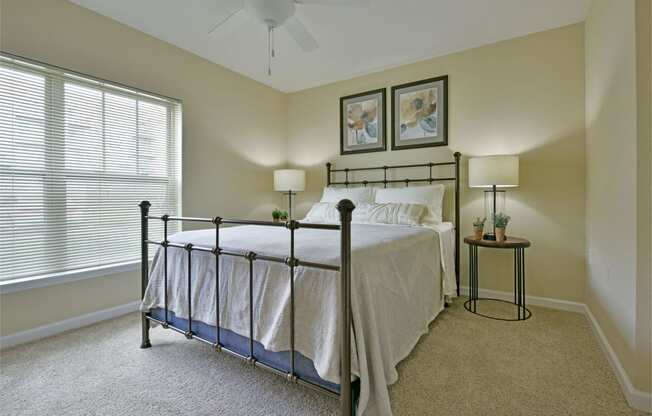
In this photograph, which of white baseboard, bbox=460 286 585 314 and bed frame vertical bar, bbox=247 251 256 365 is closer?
bed frame vertical bar, bbox=247 251 256 365

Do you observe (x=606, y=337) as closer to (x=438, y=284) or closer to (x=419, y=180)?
(x=438, y=284)

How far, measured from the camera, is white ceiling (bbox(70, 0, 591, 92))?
2463 mm

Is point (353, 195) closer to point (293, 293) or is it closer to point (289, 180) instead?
point (289, 180)

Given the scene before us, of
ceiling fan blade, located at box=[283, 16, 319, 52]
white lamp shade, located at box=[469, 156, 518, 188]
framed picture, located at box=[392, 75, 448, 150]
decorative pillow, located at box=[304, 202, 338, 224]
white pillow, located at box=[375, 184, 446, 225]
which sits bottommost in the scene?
decorative pillow, located at box=[304, 202, 338, 224]

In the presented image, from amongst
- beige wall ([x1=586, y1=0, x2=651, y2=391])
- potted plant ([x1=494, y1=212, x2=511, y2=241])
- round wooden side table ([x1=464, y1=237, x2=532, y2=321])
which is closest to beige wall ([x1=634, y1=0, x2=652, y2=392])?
beige wall ([x1=586, y1=0, x2=651, y2=391])

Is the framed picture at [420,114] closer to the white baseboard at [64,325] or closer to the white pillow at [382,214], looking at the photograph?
the white pillow at [382,214]

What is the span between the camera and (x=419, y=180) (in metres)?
3.45

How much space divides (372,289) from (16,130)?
106 inches

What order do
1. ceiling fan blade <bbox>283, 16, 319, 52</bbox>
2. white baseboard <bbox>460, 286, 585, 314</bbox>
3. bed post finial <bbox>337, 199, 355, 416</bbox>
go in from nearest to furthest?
bed post finial <bbox>337, 199, 355, 416</bbox> < ceiling fan blade <bbox>283, 16, 319, 52</bbox> < white baseboard <bbox>460, 286, 585, 314</bbox>

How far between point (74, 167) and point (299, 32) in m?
2.08

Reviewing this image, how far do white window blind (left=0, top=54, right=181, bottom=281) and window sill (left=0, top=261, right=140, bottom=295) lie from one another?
4cm

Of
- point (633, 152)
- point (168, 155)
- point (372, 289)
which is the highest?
point (168, 155)

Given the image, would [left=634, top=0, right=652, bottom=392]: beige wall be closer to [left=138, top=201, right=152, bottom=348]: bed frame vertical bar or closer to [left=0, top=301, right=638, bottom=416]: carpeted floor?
[left=0, top=301, right=638, bottom=416]: carpeted floor

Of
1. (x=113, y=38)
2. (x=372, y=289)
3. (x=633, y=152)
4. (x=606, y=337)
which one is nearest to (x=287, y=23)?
(x=113, y=38)
